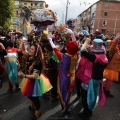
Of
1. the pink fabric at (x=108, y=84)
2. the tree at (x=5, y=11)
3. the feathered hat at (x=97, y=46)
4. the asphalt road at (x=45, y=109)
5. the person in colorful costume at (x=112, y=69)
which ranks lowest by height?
the asphalt road at (x=45, y=109)

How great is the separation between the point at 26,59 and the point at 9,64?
1.49m

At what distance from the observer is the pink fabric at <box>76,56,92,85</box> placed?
3.06 metres

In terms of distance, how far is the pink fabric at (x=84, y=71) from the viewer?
306 cm

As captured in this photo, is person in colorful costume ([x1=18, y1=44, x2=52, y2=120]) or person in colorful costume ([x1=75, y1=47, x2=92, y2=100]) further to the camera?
person in colorful costume ([x1=75, y1=47, x2=92, y2=100])

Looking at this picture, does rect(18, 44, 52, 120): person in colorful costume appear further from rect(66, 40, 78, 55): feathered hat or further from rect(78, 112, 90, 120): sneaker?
rect(78, 112, 90, 120): sneaker

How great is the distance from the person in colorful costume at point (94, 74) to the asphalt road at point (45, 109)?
0.41m

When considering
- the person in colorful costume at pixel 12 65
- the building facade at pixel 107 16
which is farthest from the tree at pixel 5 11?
the building facade at pixel 107 16

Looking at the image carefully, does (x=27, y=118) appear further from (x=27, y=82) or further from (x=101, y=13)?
(x=101, y=13)

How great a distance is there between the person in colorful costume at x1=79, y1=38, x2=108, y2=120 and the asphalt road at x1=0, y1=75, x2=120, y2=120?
0.41m

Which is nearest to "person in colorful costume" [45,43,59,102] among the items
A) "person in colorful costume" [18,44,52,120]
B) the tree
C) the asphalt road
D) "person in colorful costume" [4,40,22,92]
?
the asphalt road

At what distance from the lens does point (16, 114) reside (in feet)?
10.5

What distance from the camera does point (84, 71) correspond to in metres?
3.23

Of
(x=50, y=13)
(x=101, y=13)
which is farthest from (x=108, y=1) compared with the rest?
(x=50, y=13)

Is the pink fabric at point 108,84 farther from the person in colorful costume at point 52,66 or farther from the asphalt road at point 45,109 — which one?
the person in colorful costume at point 52,66
